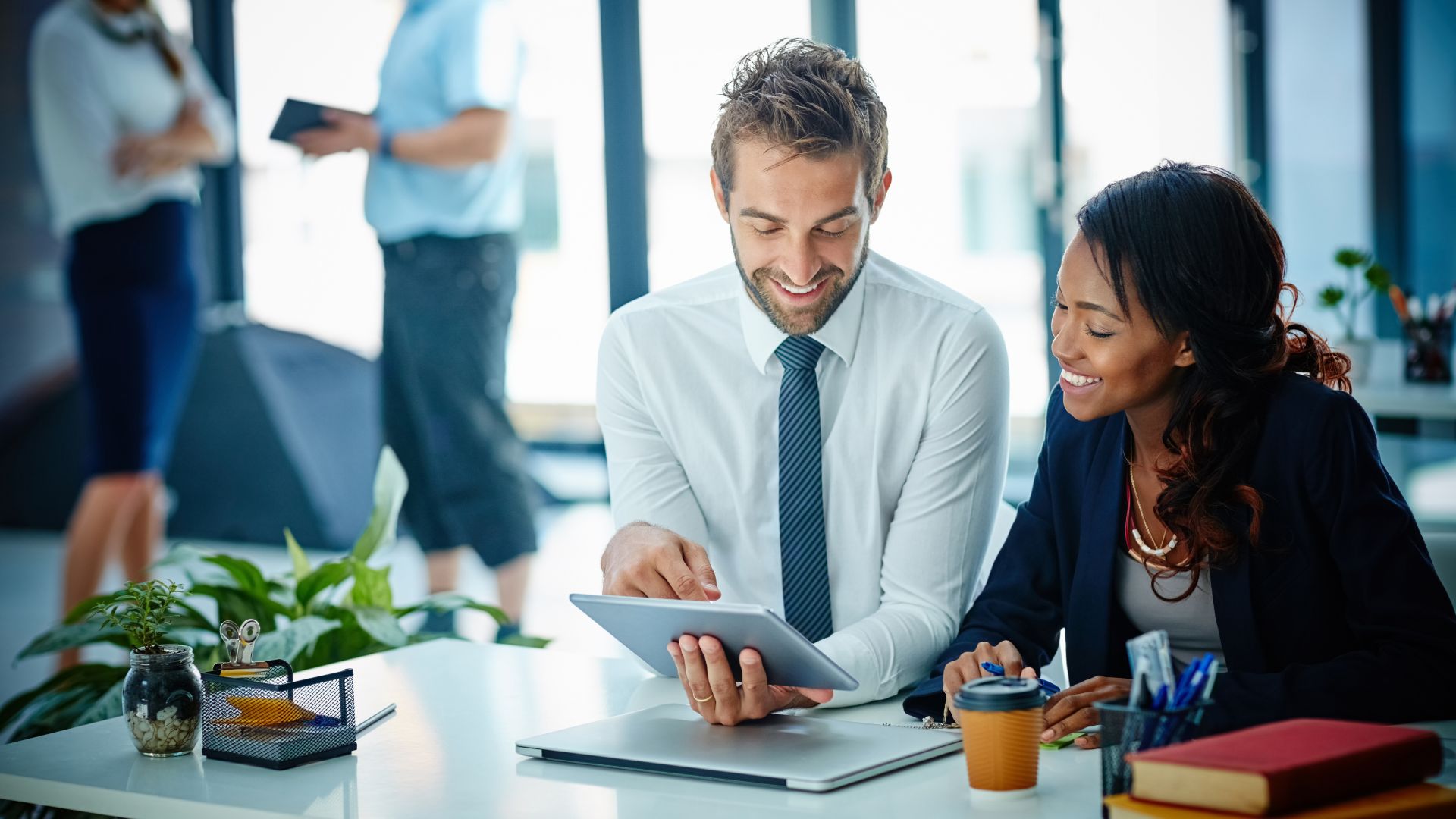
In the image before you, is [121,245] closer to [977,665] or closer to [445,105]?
[445,105]

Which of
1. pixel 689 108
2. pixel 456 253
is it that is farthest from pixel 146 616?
pixel 689 108

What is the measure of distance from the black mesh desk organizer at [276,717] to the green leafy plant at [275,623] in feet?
2.62

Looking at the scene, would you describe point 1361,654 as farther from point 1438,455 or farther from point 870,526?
point 1438,455

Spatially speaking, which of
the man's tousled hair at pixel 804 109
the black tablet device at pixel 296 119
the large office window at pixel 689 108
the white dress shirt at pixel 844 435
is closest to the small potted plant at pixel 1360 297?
the white dress shirt at pixel 844 435

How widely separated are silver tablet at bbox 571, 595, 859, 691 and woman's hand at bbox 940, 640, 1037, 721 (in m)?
0.18

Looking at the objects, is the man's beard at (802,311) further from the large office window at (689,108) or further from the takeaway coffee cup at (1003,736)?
the large office window at (689,108)

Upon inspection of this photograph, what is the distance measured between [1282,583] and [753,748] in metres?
0.65

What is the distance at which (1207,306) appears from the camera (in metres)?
1.62

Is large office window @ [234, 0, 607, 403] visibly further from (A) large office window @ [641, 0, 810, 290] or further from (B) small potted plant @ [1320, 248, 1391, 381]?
(B) small potted plant @ [1320, 248, 1391, 381]

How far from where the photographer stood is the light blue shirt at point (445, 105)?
3.98m

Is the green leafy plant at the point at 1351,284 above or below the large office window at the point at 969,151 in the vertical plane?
below

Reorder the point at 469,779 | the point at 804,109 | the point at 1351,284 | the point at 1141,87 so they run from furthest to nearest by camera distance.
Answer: the point at 1141,87 → the point at 1351,284 → the point at 804,109 → the point at 469,779

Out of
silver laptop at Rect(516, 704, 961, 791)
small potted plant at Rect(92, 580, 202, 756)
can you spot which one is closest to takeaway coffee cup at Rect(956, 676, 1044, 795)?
silver laptop at Rect(516, 704, 961, 791)

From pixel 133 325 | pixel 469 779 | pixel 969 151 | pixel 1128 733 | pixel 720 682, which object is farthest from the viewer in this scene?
pixel 969 151
